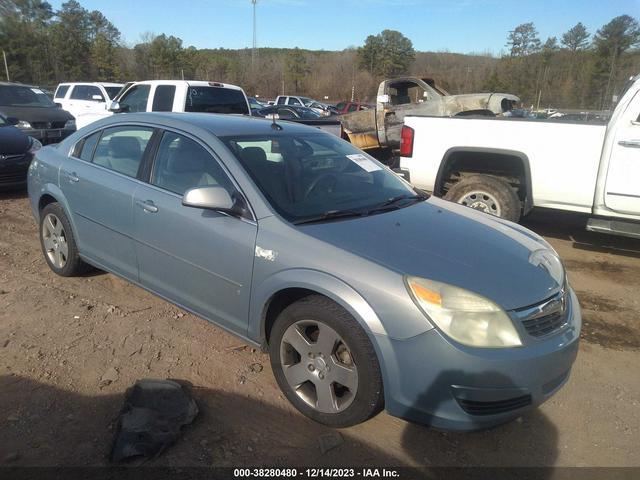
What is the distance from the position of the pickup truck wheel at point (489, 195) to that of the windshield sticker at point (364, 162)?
91.2 inches

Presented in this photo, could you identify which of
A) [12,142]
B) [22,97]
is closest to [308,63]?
[22,97]

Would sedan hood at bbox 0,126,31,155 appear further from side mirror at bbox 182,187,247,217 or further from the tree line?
the tree line

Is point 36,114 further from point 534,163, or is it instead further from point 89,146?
point 534,163

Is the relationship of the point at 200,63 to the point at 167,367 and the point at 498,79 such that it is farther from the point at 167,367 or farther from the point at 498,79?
the point at 167,367

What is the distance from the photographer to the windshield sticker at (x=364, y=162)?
12.1 ft

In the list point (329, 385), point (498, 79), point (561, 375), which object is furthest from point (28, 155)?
point (498, 79)

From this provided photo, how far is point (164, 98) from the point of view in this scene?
30.9 feet

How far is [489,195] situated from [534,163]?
0.62m

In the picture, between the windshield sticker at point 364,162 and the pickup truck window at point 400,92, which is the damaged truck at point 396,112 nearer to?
the pickup truck window at point 400,92

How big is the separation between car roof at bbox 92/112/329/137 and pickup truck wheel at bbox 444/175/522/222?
2.84 metres

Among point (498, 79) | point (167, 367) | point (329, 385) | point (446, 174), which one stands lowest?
point (167, 367)

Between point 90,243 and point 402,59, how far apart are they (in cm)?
8285

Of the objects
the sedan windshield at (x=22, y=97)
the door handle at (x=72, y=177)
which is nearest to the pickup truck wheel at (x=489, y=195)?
the door handle at (x=72, y=177)

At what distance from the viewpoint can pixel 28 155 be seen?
7867 millimetres
